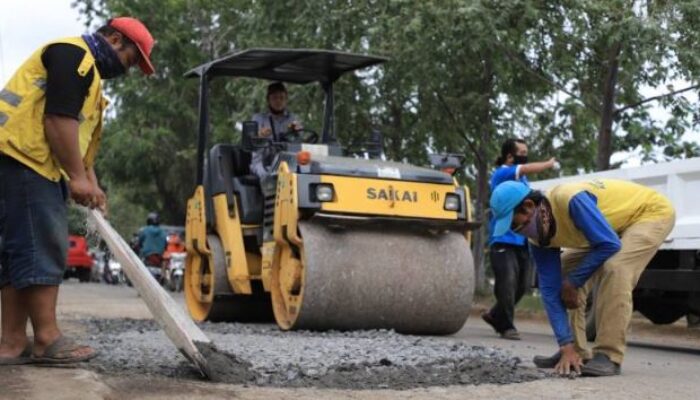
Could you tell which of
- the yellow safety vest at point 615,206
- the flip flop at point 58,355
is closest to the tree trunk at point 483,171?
the yellow safety vest at point 615,206

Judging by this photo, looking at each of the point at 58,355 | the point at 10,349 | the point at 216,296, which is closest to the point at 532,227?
the point at 58,355

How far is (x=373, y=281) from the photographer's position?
8977 mm

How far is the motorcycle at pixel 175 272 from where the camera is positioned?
23.6m

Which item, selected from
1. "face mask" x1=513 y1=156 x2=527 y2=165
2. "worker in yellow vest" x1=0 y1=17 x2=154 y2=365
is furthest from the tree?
"worker in yellow vest" x1=0 y1=17 x2=154 y2=365

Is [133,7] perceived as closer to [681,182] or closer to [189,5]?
[189,5]

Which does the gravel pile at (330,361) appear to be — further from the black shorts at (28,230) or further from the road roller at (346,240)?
the road roller at (346,240)

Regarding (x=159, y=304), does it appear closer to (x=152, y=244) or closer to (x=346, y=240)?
(x=346, y=240)

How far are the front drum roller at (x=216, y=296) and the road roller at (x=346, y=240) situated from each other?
4cm

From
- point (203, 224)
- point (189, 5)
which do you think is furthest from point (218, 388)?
point (189, 5)

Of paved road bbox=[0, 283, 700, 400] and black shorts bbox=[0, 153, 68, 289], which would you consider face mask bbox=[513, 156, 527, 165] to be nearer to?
paved road bbox=[0, 283, 700, 400]

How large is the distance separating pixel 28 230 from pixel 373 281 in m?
3.99

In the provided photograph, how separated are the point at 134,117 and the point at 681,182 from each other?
903 inches

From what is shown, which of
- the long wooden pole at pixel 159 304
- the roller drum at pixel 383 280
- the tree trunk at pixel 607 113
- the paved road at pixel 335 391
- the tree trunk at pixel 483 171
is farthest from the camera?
the tree trunk at pixel 483 171

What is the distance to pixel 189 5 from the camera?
1063 inches
